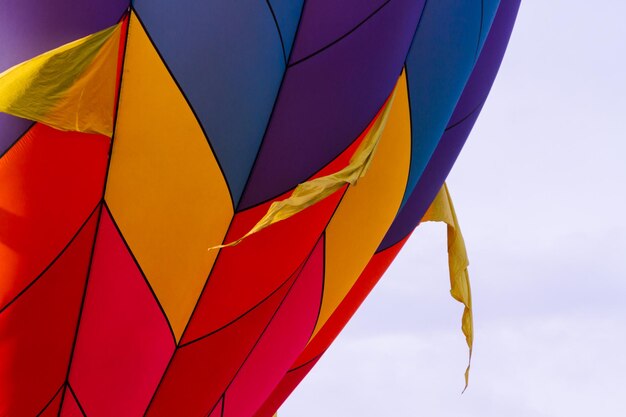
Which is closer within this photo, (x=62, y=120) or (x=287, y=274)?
(x=62, y=120)

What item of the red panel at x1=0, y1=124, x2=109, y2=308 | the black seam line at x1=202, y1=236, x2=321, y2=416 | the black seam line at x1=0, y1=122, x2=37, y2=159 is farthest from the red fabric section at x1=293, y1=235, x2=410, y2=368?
the black seam line at x1=0, y1=122, x2=37, y2=159

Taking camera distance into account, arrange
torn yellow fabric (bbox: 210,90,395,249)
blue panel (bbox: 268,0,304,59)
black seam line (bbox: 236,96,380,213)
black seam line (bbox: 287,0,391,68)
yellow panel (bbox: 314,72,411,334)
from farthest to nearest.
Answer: yellow panel (bbox: 314,72,411,334) → black seam line (bbox: 236,96,380,213) → black seam line (bbox: 287,0,391,68) → blue panel (bbox: 268,0,304,59) → torn yellow fabric (bbox: 210,90,395,249)

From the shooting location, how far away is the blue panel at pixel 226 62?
478cm

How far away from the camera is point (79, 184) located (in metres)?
4.83

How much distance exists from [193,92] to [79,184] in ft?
1.58

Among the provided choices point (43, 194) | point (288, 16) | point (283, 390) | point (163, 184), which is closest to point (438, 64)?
point (288, 16)

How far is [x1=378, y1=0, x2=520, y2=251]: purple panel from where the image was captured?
6.01 metres

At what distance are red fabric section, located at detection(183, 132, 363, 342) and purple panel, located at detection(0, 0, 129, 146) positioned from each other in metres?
0.86

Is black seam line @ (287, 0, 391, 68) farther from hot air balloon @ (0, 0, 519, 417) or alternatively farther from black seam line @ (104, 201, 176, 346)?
black seam line @ (104, 201, 176, 346)

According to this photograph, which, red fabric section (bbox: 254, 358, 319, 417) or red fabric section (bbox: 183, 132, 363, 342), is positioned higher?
red fabric section (bbox: 183, 132, 363, 342)

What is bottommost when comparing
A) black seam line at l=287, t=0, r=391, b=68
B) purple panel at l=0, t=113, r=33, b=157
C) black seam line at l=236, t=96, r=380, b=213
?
black seam line at l=236, t=96, r=380, b=213

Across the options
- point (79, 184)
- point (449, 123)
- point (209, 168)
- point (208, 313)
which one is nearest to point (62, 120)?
point (79, 184)

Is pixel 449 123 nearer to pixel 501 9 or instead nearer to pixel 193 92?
pixel 501 9

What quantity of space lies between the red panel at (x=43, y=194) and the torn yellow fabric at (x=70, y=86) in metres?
0.08
